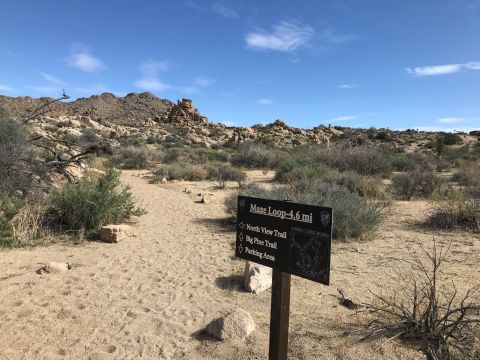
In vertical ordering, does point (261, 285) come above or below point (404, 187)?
below

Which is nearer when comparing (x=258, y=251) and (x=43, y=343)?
(x=258, y=251)

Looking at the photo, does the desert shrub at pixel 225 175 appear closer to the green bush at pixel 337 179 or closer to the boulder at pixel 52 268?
the green bush at pixel 337 179

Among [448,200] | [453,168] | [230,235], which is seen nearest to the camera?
[230,235]

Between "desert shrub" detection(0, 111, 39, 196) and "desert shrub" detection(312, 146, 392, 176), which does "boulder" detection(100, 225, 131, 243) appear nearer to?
"desert shrub" detection(0, 111, 39, 196)

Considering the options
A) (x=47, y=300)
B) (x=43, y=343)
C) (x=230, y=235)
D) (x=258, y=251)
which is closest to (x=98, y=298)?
(x=47, y=300)

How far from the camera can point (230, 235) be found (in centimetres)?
866

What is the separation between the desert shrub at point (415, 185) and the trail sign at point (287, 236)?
11.3m

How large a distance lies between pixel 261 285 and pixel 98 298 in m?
2.12

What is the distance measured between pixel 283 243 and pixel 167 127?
60435mm

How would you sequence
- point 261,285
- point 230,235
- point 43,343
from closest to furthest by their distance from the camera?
1. point 43,343
2. point 261,285
3. point 230,235

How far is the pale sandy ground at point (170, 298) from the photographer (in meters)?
3.96

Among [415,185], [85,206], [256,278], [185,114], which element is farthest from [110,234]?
[185,114]

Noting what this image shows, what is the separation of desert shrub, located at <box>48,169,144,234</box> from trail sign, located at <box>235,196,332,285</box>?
5.54m

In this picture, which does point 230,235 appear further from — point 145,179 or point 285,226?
point 145,179
